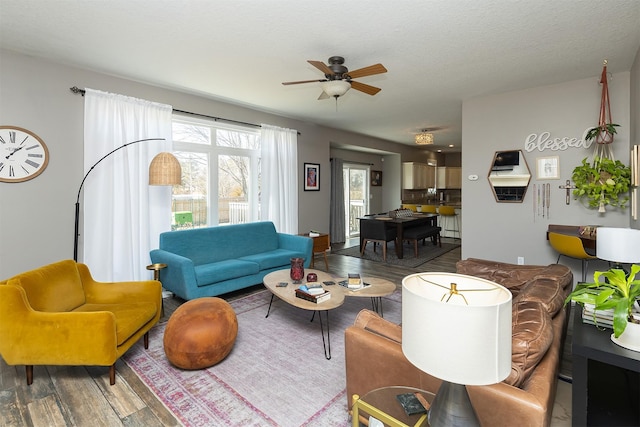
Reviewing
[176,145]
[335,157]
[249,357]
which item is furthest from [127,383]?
[335,157]

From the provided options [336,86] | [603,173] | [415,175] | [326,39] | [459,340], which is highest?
[326,39]

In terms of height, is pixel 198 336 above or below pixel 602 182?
below

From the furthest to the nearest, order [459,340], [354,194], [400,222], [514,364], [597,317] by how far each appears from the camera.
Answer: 1. [354,194]
2. [400,222]
3. [597,317]
4. [514,364]
5. [459,340]

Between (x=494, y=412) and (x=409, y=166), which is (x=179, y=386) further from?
(x=409, y=166)

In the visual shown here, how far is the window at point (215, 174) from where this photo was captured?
176 inches

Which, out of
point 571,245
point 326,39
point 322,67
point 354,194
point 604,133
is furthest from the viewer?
point 354,194

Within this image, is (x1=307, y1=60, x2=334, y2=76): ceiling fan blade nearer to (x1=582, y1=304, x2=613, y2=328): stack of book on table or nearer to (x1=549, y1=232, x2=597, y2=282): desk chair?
(x1=582, y1=304, x2=613, y2=328): stack of book on table

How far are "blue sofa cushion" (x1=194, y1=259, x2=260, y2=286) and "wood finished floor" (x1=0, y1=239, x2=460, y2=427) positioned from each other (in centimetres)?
116

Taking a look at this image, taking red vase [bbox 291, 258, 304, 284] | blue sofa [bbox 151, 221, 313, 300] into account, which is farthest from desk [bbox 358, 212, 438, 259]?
red vase [bbox 291, 258, 304, 284]

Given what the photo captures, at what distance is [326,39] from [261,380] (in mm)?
2821

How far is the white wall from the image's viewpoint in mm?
3783

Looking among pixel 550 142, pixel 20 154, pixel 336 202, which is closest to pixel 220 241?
pixel 20 154

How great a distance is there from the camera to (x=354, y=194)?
28.9 feet

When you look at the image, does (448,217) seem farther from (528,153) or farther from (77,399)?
(77,399)
